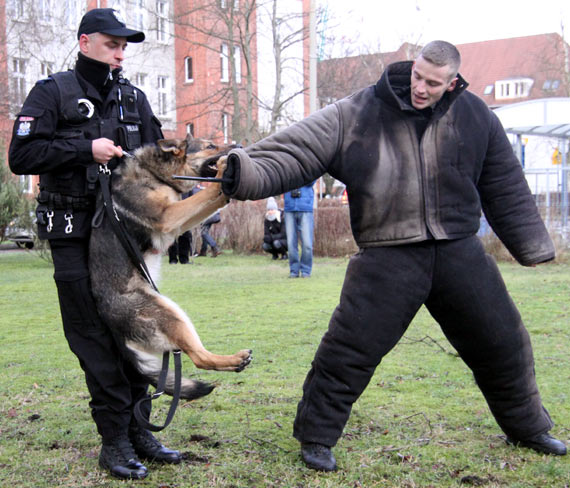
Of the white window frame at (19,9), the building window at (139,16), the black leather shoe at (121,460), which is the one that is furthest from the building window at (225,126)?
the black leather shoe at (121,460)

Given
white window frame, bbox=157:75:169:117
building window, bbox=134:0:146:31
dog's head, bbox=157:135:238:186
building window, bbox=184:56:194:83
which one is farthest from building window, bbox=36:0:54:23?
dog's head, bbox=157:135:238:186

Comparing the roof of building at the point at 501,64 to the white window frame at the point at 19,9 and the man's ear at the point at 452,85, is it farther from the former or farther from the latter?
the man's ear at the point at 452,85

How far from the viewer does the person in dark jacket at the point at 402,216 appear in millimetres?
3449

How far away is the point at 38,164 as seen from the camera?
323cm

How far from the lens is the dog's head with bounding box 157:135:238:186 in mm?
3740

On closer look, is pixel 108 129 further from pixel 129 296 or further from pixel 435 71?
pixel 435 71

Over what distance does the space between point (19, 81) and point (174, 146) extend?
24.4m

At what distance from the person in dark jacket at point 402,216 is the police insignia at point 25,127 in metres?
1.05

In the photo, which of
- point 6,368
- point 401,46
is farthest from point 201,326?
point 401,46

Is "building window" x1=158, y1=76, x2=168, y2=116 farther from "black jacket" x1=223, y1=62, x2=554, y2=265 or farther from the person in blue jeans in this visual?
"black jacket" x1=223, y1=62, x2=554, y2=265

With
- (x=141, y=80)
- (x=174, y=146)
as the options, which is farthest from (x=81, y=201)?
(x=141, y=80)

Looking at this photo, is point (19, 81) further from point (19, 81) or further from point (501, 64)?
point (501, 64)

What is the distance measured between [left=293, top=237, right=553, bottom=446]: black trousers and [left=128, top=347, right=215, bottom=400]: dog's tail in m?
0.62

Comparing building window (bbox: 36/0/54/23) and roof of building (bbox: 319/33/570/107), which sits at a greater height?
roof of building (bbox: 319/33/570/107)
